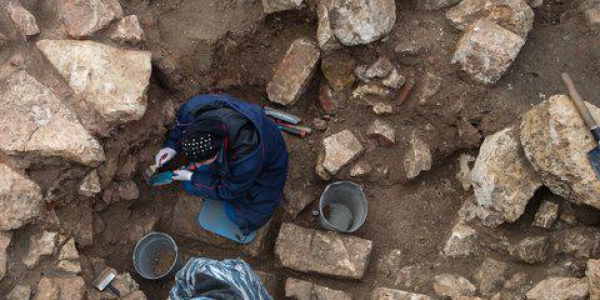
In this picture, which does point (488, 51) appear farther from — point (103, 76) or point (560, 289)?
point (103, 76)

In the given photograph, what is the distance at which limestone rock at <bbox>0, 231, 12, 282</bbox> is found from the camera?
3969mm

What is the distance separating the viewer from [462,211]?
4883 millimetres

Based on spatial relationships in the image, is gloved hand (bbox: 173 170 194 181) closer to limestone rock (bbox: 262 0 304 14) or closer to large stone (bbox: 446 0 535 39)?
limestone rock (bbox: 262 0 304 14)

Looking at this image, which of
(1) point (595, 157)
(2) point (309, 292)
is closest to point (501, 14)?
(1) point (595, 157)

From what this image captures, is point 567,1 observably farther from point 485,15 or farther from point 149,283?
point 149,283

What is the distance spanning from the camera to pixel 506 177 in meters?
4.48

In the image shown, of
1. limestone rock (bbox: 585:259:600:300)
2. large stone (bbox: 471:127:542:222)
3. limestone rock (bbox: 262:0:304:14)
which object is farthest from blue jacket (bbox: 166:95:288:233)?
limestone rock (bbox: 585:259:600:300)

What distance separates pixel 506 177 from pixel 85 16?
154 inches

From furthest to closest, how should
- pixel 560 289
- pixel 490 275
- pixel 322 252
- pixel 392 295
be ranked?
pixel 322 252 < pixel 392 295 < pixel 490 275 < pixel 560 289

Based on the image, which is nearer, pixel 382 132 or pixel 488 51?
pixel 488 51

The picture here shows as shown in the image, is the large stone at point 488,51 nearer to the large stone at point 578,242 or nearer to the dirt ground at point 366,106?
the dirt ground at point 366,106

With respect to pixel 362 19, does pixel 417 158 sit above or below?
below

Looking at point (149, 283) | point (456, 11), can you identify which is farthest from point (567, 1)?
point (149, 283)

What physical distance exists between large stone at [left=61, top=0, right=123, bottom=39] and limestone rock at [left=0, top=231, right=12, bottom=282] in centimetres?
176
